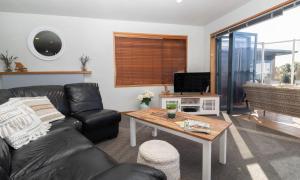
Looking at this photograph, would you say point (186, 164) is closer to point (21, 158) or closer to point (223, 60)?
point (21, 158)

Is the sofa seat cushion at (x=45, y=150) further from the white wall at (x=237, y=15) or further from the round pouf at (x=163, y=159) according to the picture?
the white wall at (x=237, y=15)

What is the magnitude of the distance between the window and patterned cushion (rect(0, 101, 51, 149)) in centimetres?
236

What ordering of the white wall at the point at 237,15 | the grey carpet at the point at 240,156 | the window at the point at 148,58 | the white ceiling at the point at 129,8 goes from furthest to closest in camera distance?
1. the window at the point at 148,58
2. the white ceiling at the point at 129,8
3. the white wall at the point at 237,15
4. the grey carpet at the point at 240,156

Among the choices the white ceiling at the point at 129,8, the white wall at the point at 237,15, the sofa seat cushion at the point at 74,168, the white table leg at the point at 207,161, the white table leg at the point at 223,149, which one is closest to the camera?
the sofa seat cushion at the point at 74,168

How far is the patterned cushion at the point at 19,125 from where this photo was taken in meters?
1.46

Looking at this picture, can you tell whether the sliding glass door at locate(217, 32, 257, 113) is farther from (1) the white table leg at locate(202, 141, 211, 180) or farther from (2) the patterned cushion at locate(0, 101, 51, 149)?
(2) the patterned cushion at locate(0, 101, 51, 149)

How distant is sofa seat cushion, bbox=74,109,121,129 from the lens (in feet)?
7.10

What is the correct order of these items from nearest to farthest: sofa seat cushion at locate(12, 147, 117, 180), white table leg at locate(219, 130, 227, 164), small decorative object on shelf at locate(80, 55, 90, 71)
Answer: sofa seat cushion at locate(12, 147, 117, 180) < white table leg at locate(219, 130, 227, 164) < small decorative object on shelf at locate(80, 55, 90, 71)

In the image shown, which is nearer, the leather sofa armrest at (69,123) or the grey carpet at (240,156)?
the grey carpet at (240,156)

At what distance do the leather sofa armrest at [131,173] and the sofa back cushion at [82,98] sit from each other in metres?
1.88

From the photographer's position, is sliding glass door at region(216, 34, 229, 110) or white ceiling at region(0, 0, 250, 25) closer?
white ceiling at region(0, 0, 250, 25)

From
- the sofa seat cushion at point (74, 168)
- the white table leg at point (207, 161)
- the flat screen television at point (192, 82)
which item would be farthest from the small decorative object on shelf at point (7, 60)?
the white table leg at point (207, 161)

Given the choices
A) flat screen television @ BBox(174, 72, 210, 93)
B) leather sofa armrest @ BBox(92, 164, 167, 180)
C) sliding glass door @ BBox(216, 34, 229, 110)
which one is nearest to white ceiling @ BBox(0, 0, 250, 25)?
sliding glass door @ BBox(216, 34, 229, 110)

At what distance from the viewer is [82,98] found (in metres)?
2.59
